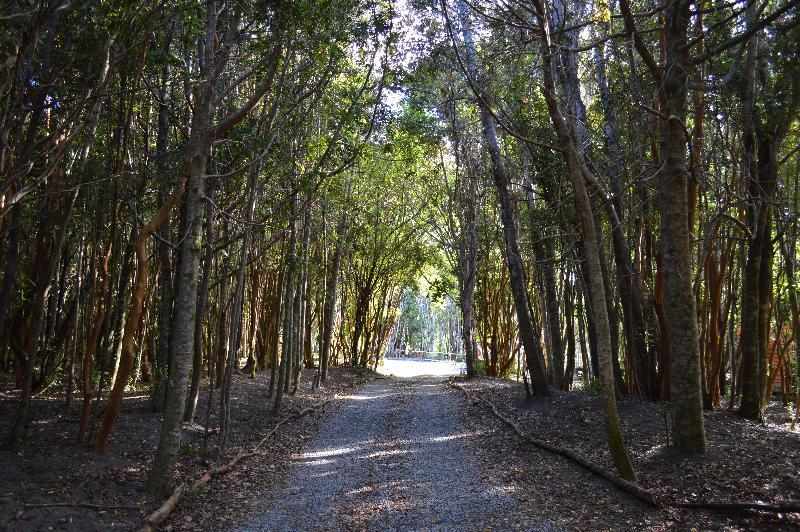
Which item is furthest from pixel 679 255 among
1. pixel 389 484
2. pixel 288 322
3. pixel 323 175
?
pixel 288 322

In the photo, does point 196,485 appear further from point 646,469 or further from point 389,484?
point 646,469

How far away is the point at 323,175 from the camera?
9023 millimetres

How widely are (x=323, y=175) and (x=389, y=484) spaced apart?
189 inches

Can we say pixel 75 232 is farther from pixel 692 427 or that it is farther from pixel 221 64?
pixel 692 427

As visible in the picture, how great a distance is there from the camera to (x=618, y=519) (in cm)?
570

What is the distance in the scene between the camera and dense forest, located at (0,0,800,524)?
6688 millimetres

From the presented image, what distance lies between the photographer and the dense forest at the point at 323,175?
6688mm

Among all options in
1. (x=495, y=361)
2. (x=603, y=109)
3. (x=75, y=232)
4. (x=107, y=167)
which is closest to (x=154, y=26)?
(x=107, y=167)

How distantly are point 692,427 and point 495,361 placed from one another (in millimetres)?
14404

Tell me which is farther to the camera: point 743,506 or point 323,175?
point 323,175

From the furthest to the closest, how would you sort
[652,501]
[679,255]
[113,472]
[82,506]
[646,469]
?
[679,255]
[646,469]
[113,472]
[652,501]
[82,506]

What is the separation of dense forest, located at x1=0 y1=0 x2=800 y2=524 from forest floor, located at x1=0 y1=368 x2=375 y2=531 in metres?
0.21

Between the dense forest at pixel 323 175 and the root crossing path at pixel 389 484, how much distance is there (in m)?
1.47

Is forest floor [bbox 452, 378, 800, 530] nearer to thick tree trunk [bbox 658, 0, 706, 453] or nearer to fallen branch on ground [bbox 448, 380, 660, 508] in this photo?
fallen branch on ground [bbox 448, 380, 660, 508]
